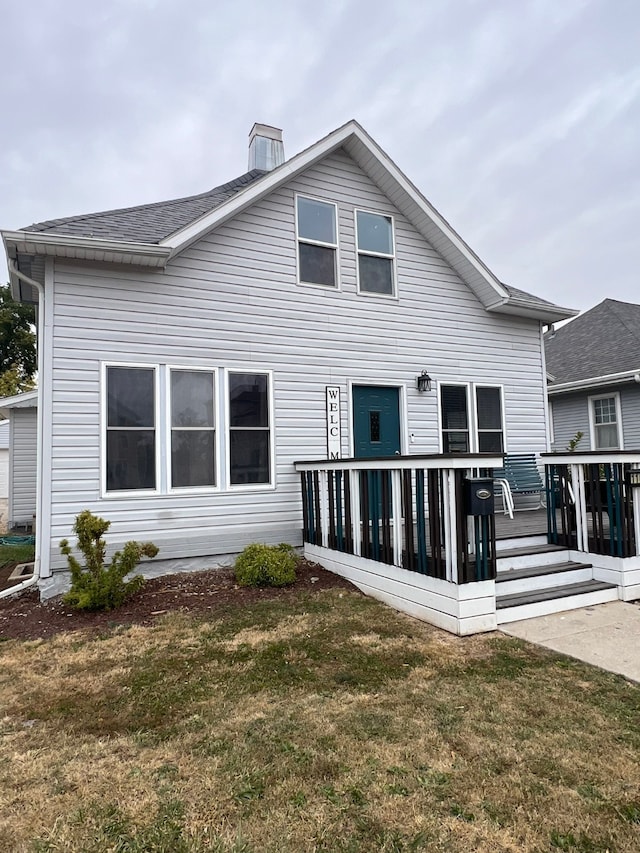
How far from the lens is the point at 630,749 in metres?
2.42

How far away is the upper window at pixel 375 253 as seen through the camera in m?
7.86

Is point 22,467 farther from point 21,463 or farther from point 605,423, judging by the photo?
point 605,423

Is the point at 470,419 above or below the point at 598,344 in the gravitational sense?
below

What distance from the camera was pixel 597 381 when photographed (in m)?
11.9

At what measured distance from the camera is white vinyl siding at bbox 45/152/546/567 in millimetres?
5973

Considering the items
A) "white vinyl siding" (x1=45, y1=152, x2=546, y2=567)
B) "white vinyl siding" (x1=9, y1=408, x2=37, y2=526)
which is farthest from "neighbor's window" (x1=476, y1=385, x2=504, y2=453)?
"white vinyl siding" (x1=9, y1=408, x2=37, y2=526)

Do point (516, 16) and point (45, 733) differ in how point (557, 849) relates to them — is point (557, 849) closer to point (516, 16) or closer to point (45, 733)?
point (45, 733)

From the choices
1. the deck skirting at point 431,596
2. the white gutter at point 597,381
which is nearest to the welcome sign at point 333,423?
the deck skirting at point 431,596

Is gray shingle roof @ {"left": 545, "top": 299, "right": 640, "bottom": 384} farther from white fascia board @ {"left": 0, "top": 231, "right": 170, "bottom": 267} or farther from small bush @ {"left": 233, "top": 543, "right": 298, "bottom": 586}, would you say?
white fascia board @ {"left": 0, "top": 231, "right": 170, "bottom": 267}

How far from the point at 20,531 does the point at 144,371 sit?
748 centimetres

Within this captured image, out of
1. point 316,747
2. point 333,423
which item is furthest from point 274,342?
point 316,747

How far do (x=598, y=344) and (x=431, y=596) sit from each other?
12.1 m

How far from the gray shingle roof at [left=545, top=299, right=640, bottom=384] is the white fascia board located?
9.73m

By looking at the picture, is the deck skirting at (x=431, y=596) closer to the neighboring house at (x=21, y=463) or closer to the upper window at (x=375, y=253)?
the upper window at (x=375, y=253)
